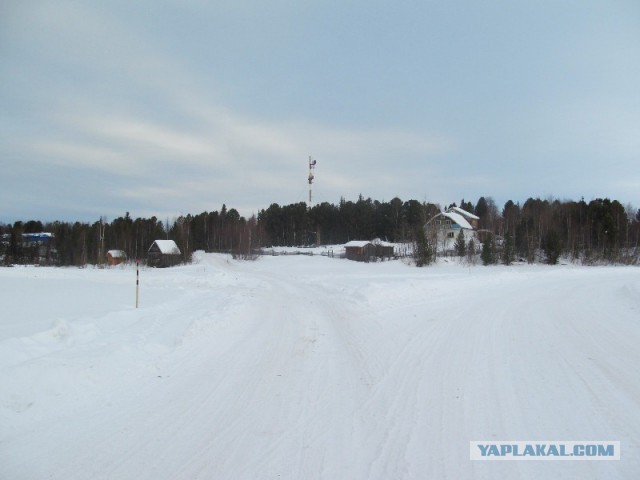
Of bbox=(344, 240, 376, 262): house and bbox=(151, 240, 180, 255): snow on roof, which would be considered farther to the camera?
bbox=(344, 240, 376, 262): house

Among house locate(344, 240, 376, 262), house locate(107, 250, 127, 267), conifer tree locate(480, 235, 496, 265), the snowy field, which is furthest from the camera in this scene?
house locate(107, 250, 127, 267)

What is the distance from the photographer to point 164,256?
54.8 metres

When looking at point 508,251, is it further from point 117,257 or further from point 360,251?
point 117,257

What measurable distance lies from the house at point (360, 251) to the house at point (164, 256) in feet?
87.5

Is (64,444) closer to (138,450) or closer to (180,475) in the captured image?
(138,450)

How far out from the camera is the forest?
55.0m

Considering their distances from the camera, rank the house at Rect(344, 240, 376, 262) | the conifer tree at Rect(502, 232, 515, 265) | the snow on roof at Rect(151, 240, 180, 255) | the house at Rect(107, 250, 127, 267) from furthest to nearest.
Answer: the house at Rect(107, 250, 127, 267) → the house at Rect(344, 240, 376, 262) → the snow on roof at Rect(151, 240, 180, 255) → the conifer tree at Rect(502, 232, 515, 265)

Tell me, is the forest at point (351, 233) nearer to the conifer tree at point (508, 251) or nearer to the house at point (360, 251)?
the conifer tree at point (508, 251)

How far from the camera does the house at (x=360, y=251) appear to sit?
198ft

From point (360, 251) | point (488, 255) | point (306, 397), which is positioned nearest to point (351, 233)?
point (360, 251)

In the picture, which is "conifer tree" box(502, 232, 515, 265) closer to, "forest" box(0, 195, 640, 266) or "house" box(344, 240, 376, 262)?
"forest" box(0, 195, 640, 266)

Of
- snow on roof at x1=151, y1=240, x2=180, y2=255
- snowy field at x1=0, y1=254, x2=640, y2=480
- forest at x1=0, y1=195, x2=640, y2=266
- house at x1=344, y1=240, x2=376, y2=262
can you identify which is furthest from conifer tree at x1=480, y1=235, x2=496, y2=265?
snow on roof at x1=151, y1=240, x2=180, y2=255

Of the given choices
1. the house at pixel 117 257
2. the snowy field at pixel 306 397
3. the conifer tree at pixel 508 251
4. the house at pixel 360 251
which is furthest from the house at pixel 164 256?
the snowy field at pixel 306 397

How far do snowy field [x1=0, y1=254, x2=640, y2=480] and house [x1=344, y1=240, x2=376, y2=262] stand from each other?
49469 mm
